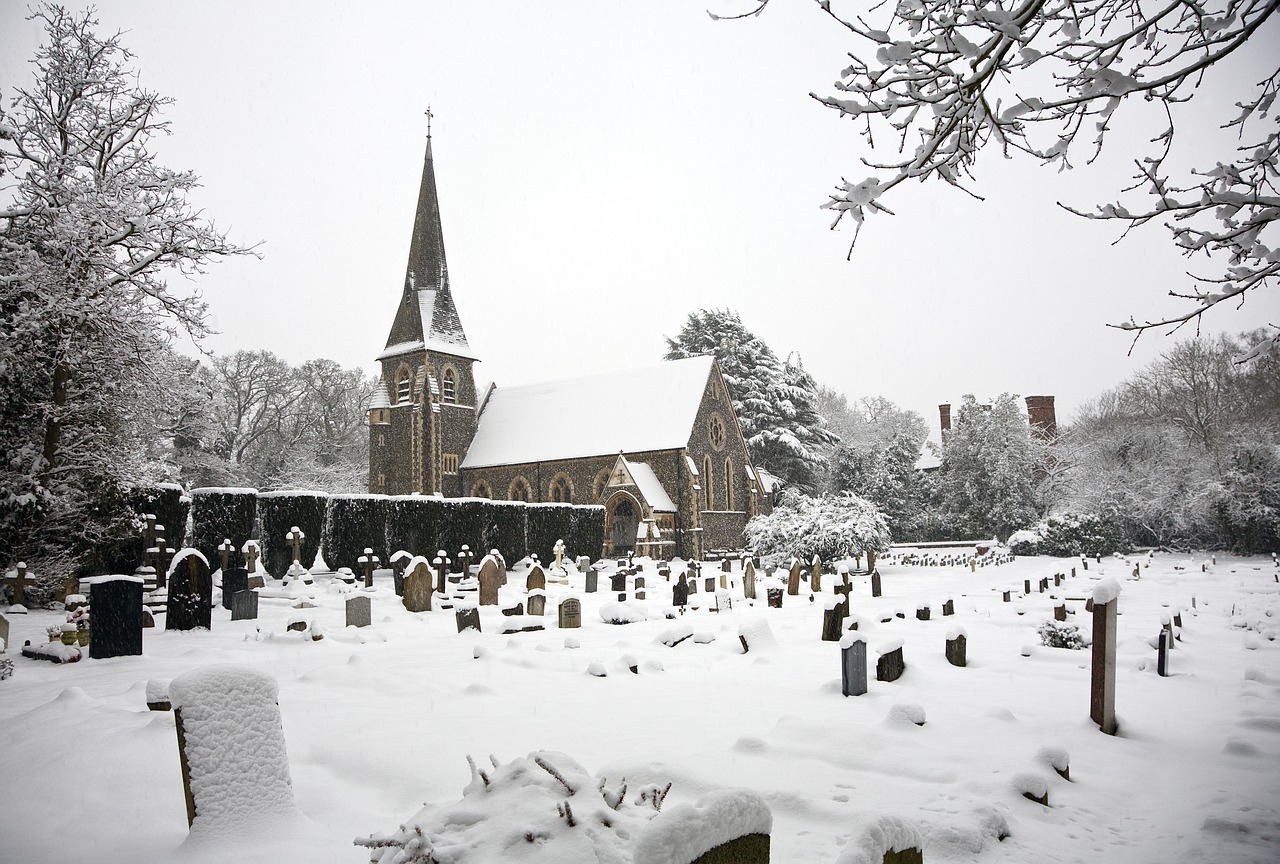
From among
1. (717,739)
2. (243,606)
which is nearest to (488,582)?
(243,606)

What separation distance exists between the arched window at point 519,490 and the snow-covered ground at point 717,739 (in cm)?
2345

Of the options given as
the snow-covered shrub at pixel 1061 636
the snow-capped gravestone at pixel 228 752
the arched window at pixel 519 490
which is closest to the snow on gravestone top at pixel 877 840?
the snow-capped gravestone at pixel 228 752

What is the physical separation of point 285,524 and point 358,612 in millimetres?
8584

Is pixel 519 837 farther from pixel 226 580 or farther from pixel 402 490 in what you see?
pixel 402 490

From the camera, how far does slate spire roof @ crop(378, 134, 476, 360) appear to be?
1389 inches

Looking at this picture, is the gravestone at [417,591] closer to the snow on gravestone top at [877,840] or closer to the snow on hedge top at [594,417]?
the snow on gravestone top at [877,840]

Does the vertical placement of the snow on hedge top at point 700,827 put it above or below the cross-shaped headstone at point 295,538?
above

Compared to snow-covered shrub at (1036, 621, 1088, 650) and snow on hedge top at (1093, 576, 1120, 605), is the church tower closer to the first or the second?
snow-covered shrub at (1036, 621, 1088, 650)

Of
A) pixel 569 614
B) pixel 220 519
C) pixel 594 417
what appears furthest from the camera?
pixel 594 417

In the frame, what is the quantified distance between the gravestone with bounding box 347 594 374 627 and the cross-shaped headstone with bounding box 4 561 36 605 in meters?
4.70

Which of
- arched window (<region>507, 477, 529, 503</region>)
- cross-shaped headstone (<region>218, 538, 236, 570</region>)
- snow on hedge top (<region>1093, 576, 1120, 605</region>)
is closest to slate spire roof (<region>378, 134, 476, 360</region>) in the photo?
arched window (<region>507, 477, 529, 503</region>)

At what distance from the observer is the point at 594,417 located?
1313 inches

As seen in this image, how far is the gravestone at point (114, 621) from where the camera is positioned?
760cm

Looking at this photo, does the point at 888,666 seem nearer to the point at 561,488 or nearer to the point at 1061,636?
the point at 1061,636
